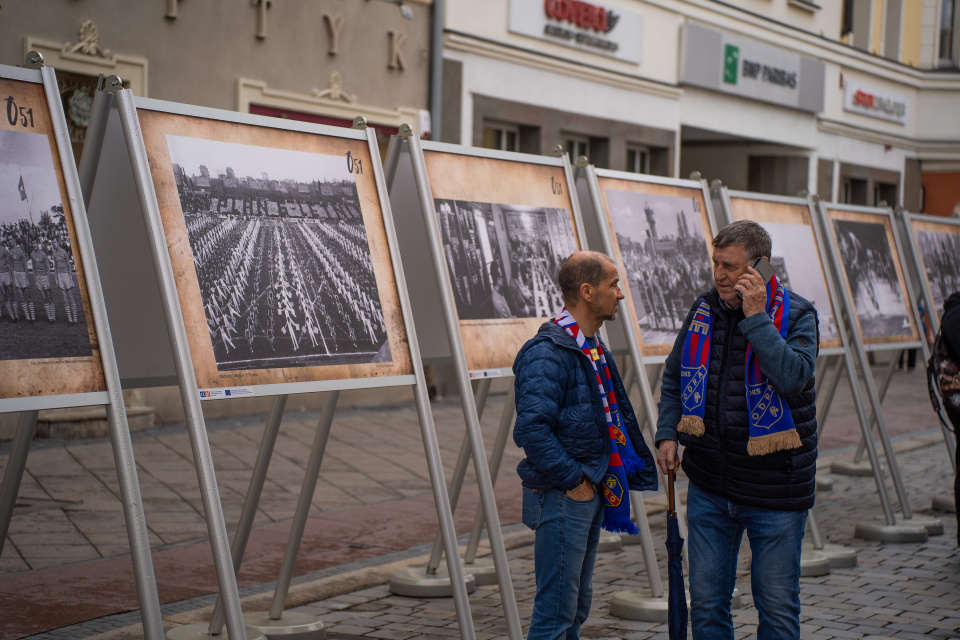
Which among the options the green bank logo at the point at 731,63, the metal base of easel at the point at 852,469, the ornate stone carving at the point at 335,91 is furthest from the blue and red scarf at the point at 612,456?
the green bank logo at the point at 731,63

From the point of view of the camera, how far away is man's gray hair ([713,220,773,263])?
415 centimetres

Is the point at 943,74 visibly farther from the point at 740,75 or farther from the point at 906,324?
the point at 906,324

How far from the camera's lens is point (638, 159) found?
17438 mm

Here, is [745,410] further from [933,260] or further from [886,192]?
[886,192]

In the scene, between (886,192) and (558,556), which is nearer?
(558,556)

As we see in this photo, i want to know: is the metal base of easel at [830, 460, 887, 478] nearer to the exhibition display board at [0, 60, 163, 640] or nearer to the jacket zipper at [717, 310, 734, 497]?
the jacket zipper at [717, 310, 734, 497]

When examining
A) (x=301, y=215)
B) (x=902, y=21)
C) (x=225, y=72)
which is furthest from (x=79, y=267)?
(x=902, y=21)

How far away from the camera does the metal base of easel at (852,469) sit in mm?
10328

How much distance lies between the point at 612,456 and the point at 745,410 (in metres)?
0.50

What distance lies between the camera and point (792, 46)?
19.9m

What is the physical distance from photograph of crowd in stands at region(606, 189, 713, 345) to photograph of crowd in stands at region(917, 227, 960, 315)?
9.97 ft

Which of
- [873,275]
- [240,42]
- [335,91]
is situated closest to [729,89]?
[335,91]

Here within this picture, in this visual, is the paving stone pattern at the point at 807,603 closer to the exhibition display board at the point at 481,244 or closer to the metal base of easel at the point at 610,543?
the metal base of easel at the point at 610,543

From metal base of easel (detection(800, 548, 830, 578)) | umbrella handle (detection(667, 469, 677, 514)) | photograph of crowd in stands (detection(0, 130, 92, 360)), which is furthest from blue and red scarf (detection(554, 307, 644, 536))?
metal base of easel (detection(800, 548, 830, 578))
